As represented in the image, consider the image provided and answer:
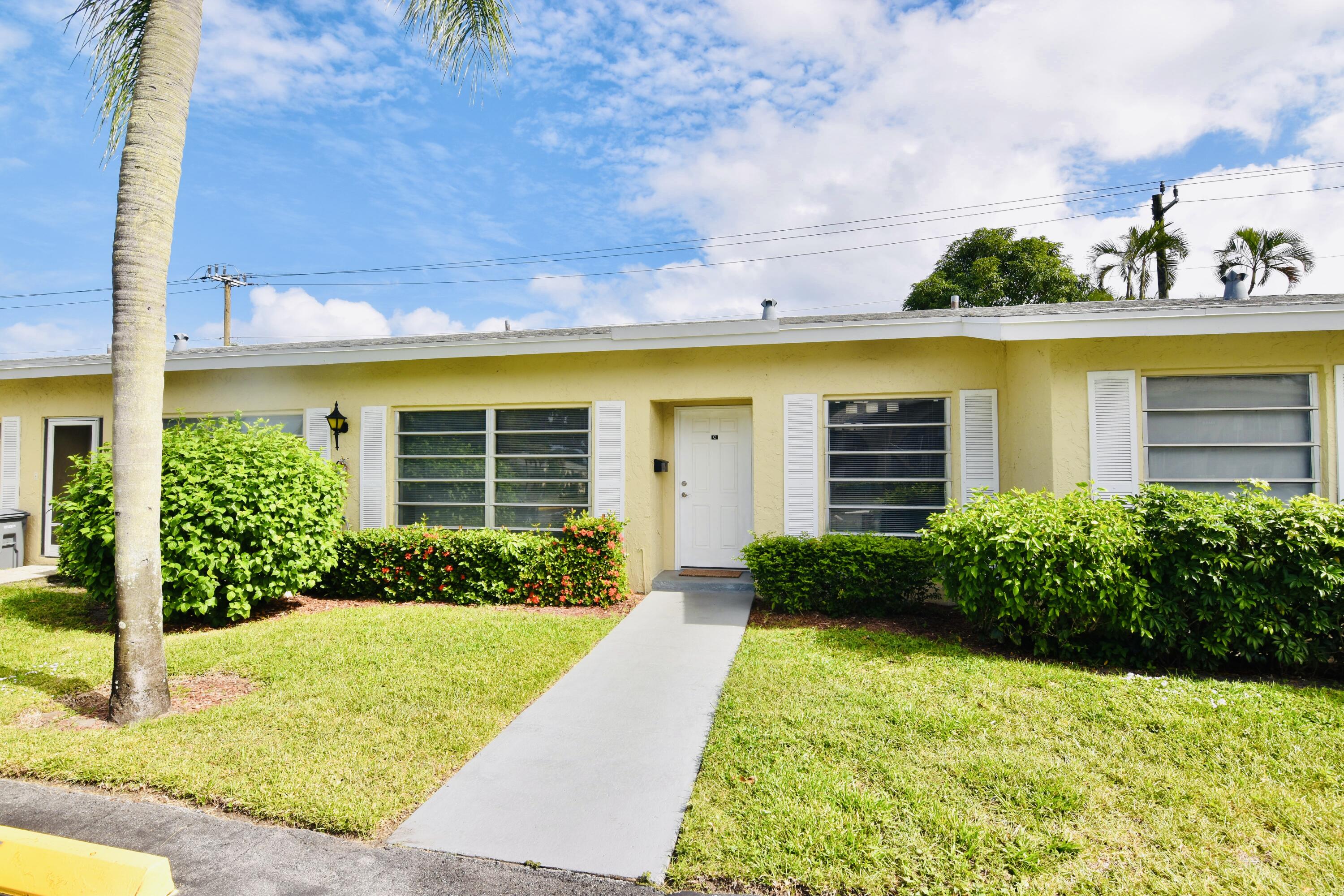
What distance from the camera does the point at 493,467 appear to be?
8.10 meters

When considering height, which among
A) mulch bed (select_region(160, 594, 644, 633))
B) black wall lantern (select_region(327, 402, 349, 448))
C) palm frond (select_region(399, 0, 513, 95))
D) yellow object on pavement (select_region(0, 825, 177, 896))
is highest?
palm frond (select_region(399, 0, 513, 95))

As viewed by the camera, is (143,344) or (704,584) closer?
(143,344)

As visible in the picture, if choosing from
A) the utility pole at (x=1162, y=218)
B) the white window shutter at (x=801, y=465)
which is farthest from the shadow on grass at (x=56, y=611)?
the utility pole at (x=1162, y=218)

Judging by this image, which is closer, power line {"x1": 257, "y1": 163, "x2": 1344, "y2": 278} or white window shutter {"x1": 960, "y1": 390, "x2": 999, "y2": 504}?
white window shutter {"x1": 960, "y1": 390, "x2": 999, "y2": 504}

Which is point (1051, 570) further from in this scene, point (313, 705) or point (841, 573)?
point (313, 705)

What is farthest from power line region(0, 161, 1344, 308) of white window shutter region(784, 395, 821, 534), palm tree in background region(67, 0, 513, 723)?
palm tree in background region(67, 0, 513, 723)

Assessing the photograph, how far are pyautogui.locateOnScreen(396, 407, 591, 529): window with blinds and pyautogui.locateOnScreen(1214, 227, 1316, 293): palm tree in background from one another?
18.0 m

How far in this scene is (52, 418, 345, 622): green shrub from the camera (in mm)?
5867

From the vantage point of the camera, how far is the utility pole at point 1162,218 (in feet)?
63.2

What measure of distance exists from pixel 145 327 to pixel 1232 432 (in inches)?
353

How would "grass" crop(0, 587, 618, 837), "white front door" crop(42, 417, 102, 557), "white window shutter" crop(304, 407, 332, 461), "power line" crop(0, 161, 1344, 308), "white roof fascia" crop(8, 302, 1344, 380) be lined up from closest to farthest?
"grass" crop(0, 587, 618, 837), "white roof fascia" crop(8, 302, 1344, 380), "white window shutter" crop(304, 407, 332, 461), "white front door" crop(42, 417, 102, 557), "power line" crop(0, 161, 1344, 308)

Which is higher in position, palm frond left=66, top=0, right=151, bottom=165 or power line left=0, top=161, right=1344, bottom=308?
power line left=0, top=161, right=1344, bottom=308

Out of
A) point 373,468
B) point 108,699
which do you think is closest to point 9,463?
point 373,468

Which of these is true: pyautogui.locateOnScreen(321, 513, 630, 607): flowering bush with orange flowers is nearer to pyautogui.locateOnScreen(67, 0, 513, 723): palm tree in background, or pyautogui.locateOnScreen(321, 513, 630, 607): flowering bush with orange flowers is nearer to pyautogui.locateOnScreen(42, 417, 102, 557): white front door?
pyautogui.locateOnScreen(67, 0, 513, 723): palm tree in background
